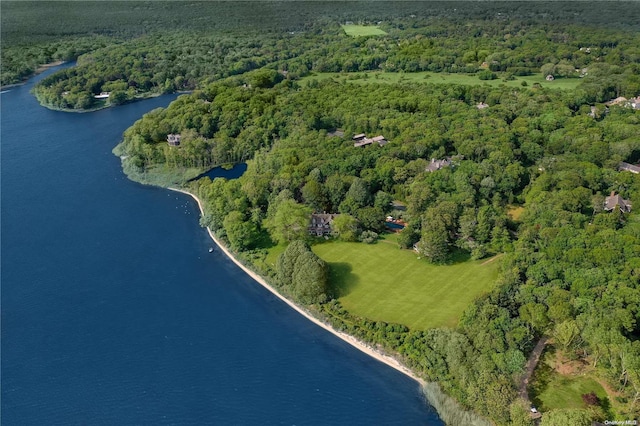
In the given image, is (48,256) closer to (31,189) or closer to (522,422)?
(31,189)

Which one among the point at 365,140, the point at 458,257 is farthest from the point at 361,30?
the point at 458,257

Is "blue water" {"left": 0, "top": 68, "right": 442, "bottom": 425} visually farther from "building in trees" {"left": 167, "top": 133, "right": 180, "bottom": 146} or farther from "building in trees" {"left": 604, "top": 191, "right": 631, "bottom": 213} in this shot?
"building in trees" {"left": 604, "top": 191, "right": 631, "bottom": 213}

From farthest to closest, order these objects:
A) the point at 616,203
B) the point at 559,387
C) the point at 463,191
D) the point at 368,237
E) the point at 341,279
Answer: the point at 463,191 → the point at 616,203 → the point at 368,237 → the point at 341,279 → the point at 559,387

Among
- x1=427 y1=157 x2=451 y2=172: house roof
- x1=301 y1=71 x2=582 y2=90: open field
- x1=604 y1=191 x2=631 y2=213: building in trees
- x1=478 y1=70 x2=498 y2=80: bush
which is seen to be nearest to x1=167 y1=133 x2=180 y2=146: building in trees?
x1=427 y1=157 x2=451 y2=172: house roof

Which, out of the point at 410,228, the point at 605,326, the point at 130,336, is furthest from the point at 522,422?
the point at 130,336

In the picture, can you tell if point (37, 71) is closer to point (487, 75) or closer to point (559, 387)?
point (487, 75)

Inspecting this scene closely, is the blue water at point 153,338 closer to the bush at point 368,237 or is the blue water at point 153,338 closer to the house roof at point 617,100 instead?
the bush at point 368,237
